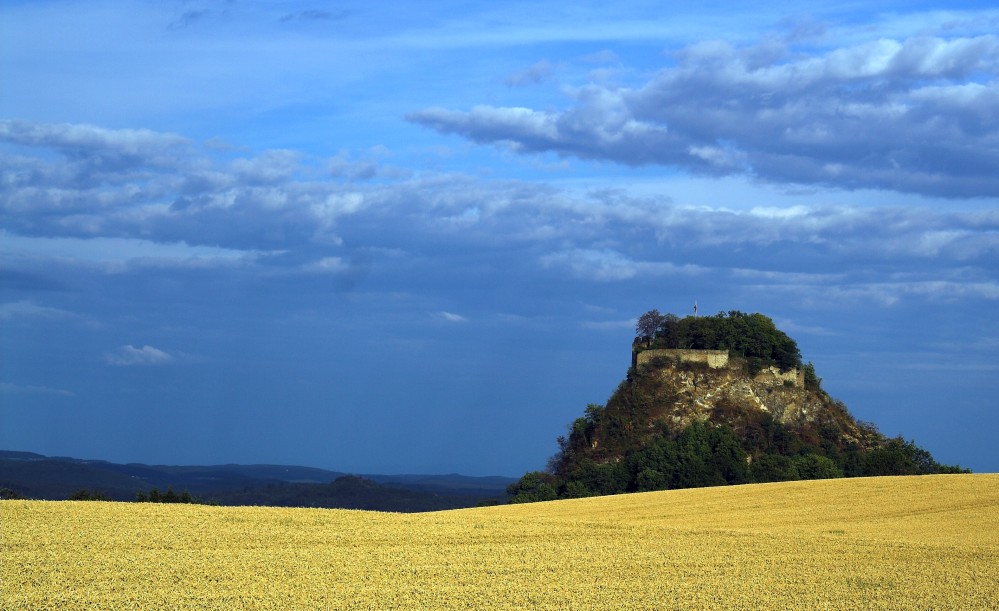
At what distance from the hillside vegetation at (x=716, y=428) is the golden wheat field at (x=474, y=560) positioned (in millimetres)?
54534

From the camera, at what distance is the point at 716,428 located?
→ 10425 cm

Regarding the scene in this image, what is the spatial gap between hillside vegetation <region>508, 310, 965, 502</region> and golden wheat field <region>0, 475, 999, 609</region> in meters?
54.5

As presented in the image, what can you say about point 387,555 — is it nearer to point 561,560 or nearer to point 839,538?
point 561,560

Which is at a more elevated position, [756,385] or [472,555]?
[756,385]

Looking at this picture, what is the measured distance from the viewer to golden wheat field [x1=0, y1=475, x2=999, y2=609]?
73.4 feet

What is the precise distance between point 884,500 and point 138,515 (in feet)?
102

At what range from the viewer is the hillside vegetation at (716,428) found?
316ft

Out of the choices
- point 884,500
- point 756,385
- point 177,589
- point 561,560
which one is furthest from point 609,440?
point 177,589

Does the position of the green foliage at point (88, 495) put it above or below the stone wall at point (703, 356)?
below

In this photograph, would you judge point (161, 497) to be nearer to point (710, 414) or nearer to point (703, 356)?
point (710, 414)

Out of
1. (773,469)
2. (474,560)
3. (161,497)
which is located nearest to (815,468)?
(773,469)

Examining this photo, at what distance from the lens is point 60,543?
27.7 m

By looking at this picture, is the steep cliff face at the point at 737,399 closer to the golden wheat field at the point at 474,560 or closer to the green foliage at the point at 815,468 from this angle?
the green foliage at the point at 815,468

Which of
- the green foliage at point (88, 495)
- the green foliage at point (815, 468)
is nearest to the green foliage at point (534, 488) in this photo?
the green foliage at point (815, 468)
